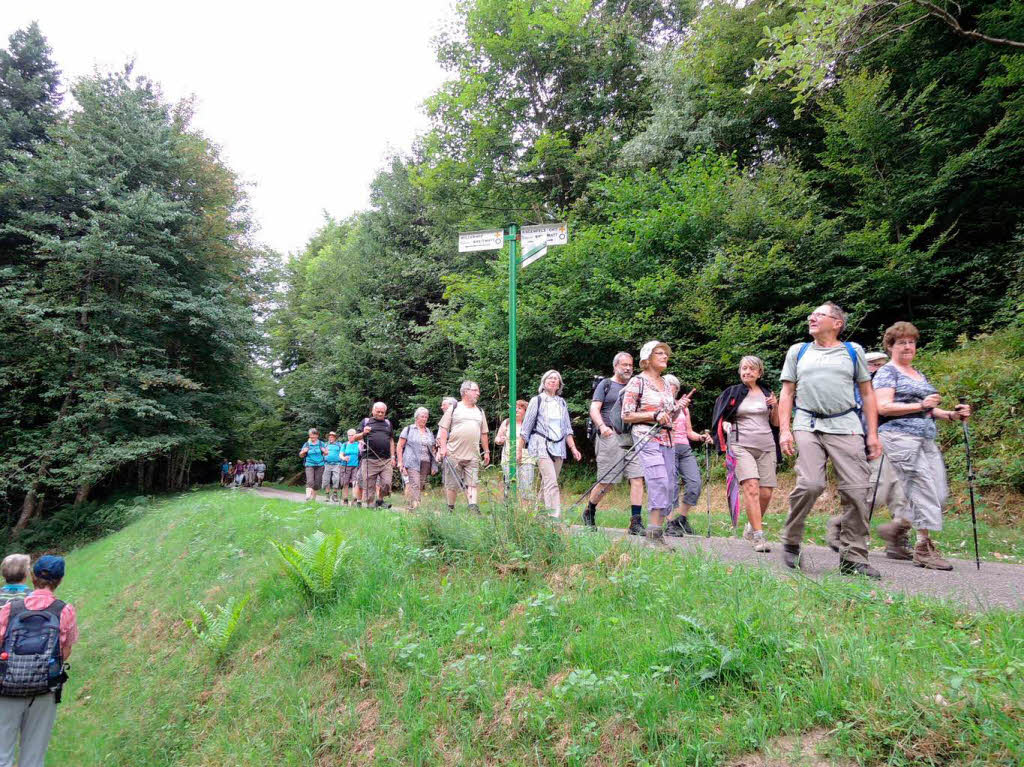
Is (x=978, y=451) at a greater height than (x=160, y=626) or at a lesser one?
greater

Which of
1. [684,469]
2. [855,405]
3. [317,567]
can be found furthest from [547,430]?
[855,405]

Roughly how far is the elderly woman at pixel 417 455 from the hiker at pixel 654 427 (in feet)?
14.1

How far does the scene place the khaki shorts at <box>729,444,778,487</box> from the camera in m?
5.69

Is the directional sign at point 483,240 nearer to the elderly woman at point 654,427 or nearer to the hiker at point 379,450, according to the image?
the elderly woman at point 654,427

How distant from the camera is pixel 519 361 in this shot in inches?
624

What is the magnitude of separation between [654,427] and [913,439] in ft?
7.35

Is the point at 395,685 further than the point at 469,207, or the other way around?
the point at 469,207

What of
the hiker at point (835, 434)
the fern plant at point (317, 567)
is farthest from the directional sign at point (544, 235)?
the fern plant at point (317, 567)

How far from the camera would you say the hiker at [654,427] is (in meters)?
5.25

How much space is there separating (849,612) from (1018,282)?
36.6 feet

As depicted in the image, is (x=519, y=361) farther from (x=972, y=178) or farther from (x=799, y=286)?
(x=972, y=178)

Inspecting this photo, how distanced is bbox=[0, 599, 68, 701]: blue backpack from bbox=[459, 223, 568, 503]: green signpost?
4.28m

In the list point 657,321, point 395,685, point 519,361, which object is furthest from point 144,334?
point 395,685

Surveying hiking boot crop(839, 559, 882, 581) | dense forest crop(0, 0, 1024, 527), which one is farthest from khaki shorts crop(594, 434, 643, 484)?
dense forest crop(0, 0, 1024, 527)
